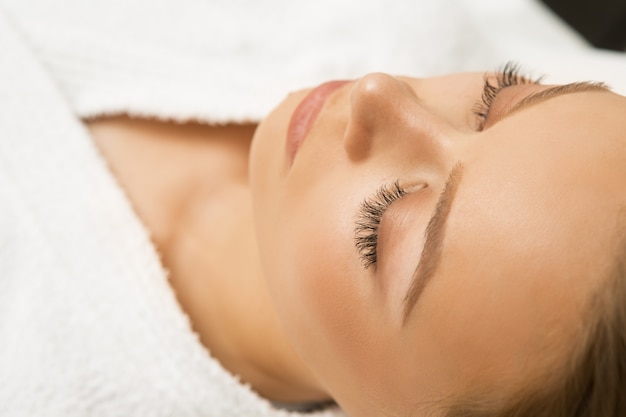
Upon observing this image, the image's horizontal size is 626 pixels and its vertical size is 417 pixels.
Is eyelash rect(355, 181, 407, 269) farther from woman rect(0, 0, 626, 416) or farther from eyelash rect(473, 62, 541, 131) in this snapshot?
eyelash rect(473, 62, 541, 131)

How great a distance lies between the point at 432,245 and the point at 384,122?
147 mm

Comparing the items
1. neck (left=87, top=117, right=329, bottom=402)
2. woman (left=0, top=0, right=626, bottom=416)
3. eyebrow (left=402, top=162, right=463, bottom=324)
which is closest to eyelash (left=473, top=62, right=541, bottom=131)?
woman (left=0, top=0, right=626, bottom=416)

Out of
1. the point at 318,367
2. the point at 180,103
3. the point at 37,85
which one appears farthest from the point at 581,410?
the point at 37,85

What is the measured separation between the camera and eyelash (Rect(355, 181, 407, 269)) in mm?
525

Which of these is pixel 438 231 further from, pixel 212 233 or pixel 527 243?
pixel 212 233

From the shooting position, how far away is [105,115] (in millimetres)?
902

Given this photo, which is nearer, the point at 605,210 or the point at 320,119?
the point at 605,210

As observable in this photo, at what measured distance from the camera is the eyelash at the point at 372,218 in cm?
52

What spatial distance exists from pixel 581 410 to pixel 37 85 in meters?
0.82

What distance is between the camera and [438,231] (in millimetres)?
473

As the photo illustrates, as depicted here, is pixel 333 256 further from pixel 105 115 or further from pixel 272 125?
pixel 105 115

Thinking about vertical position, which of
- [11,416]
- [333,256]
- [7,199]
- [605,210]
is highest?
[605,210]

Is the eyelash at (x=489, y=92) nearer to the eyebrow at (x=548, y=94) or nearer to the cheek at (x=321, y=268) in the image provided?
the eyebrow at (x=548, y=94)

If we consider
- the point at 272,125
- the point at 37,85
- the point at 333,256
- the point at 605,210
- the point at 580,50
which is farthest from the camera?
the point at 580,50
